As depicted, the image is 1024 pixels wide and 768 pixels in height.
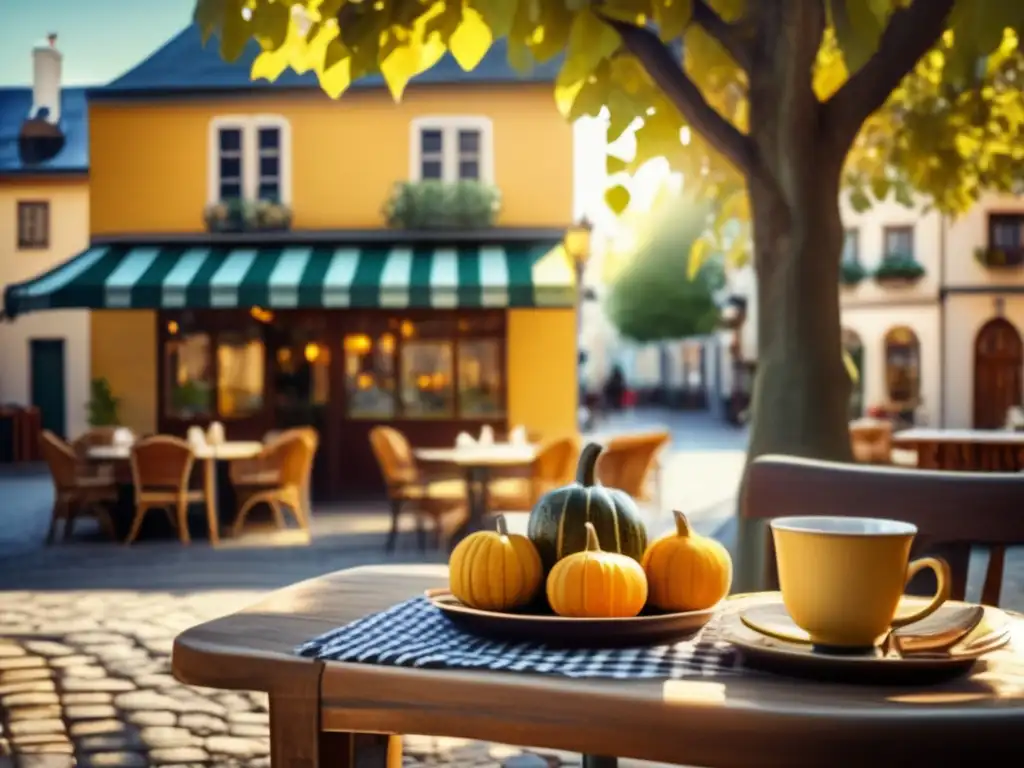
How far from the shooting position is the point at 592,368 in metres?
68.2

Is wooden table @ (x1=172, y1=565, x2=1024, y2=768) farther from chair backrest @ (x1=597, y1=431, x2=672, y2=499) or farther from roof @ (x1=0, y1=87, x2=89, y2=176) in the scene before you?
roof @ (x1=0, y1=87, x2=89, y2=176)

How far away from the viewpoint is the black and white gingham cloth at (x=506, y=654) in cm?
140

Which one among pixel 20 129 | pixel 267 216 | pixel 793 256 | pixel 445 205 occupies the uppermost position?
pixel 20 129

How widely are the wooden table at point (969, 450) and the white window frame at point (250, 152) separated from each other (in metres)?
8.54

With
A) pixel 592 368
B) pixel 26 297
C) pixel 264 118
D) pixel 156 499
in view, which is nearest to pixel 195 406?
pixel 26 297

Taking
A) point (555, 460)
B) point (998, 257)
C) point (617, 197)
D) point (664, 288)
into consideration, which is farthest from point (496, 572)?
point (664, 288)

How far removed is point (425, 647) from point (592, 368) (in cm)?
6684

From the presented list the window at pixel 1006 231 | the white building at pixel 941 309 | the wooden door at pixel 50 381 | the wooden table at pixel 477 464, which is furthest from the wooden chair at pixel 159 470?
the window at pixel 1006 231

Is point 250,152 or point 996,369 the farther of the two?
point 996,369

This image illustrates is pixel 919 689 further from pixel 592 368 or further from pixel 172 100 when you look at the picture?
pixel 592 368

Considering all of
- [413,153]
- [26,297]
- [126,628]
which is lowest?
[126,628]

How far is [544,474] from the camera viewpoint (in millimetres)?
9758

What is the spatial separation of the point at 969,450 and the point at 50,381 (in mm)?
18624

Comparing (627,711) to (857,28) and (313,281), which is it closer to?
(857,28)
